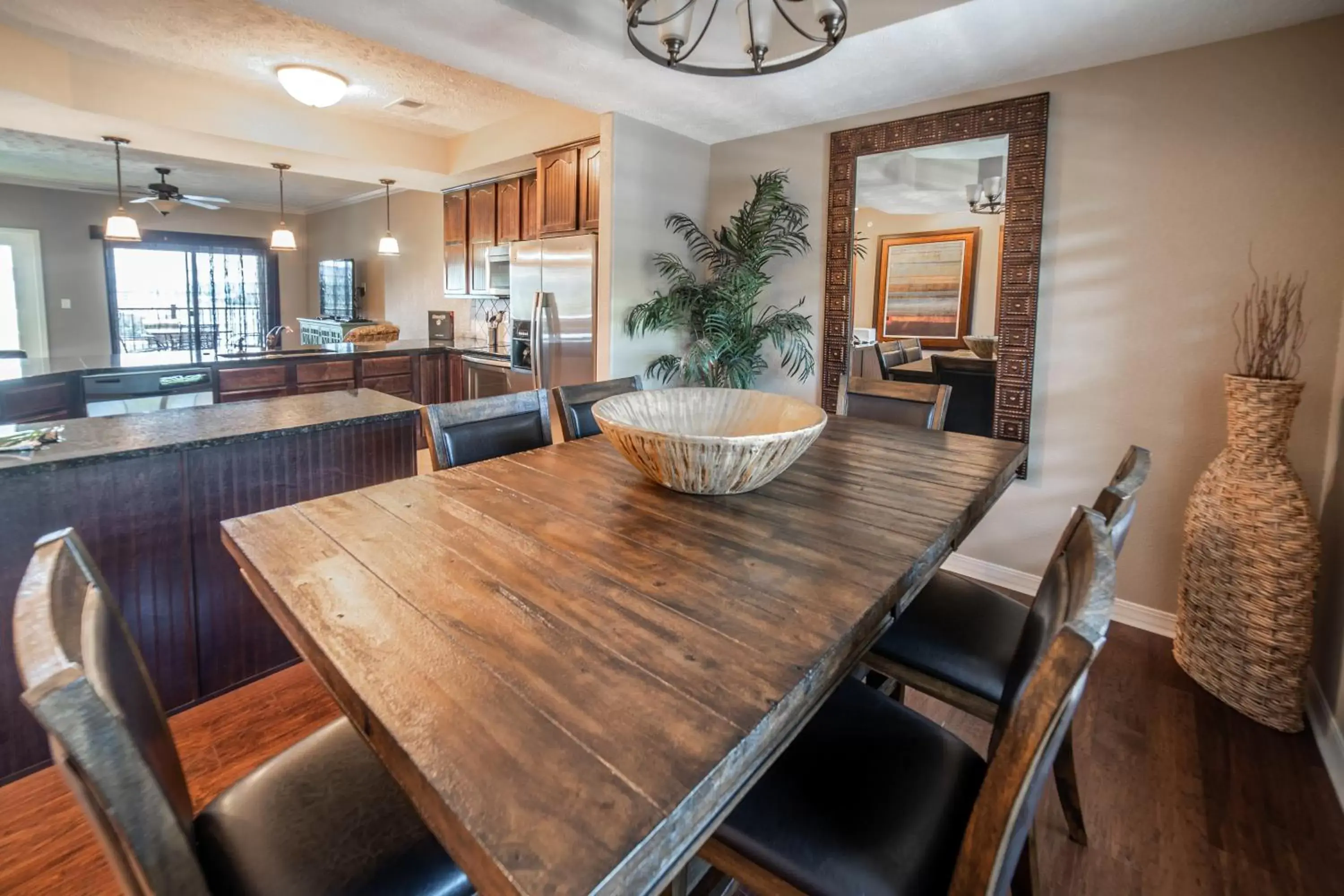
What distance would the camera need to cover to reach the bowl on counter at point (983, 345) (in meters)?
2.96

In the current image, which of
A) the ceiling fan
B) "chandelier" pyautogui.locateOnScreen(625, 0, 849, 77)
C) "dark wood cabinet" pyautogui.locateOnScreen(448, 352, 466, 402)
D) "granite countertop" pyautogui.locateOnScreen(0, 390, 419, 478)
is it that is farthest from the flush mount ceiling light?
the ceiling fan

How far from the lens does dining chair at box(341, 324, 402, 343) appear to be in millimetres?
5359

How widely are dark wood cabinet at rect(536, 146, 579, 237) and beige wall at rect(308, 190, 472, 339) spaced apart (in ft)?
8.03

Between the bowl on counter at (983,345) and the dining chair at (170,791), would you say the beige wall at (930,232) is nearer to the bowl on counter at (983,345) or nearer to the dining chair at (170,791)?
the bowl on counter at (983,345)

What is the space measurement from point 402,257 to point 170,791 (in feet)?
24.5

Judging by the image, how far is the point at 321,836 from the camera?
0.89 metres

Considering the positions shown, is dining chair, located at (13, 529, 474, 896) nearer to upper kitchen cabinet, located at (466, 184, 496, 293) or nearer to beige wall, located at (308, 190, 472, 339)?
upper kitchen cabinet, located at (466, 184, 496, 293)

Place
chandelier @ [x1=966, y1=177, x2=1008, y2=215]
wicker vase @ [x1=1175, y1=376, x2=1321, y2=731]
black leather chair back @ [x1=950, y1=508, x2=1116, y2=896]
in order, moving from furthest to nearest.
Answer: chandelier @ [x1=966, y1=177, x2=1008, y2=215] → wicker vase @ [x1=1175, y1=376, x2=1321, y2=731] → black leather chair back @ [x1=950, y1=508, x2=1116, y2=896]

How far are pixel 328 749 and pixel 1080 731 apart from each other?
213cm

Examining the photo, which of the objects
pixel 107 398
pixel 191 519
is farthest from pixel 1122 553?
pixel 107 398

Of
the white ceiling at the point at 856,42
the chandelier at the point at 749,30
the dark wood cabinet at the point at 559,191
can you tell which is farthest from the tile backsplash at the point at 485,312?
the chandelier at the point at 749,30

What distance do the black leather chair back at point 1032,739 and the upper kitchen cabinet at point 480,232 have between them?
5.12 metres

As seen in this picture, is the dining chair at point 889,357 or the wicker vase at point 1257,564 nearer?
the wicker vase at point 1257,564

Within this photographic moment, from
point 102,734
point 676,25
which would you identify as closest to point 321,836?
point 102,734
